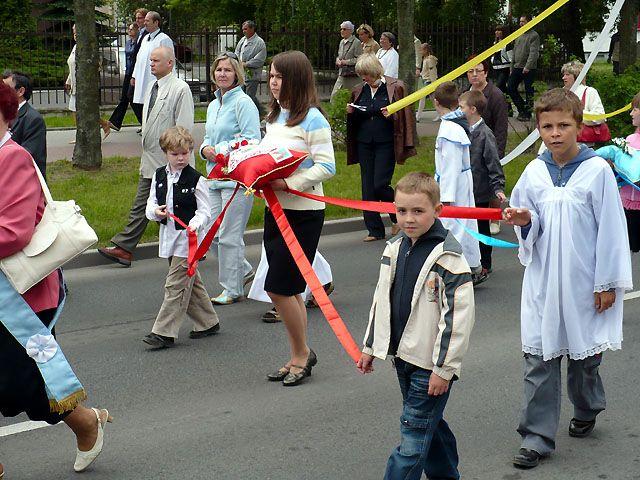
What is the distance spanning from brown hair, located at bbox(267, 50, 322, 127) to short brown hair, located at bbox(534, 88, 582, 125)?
5.73ft

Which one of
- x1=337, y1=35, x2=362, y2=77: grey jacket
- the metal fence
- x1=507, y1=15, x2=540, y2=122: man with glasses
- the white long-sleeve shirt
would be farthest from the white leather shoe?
x1=507, y1=15, x2=540, y2=122: man with glasses

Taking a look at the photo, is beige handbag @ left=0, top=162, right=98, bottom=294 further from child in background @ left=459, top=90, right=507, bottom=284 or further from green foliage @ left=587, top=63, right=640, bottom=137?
green foliage @ left=587, top=63, right=640, bottom=137

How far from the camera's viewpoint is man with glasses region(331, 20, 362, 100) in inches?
808

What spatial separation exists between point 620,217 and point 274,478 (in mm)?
2044

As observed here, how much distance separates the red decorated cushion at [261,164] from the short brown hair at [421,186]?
5.55 feet

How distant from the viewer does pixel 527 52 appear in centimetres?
2242

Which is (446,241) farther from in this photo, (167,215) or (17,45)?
(17,45)

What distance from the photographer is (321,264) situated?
879 centimetres

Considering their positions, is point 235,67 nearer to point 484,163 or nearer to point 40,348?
point 484,163

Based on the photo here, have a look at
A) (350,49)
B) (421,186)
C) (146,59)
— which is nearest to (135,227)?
(146,59)

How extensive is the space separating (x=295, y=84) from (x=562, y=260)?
213cm

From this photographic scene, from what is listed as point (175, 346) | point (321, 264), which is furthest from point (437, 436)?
point (321, 264)

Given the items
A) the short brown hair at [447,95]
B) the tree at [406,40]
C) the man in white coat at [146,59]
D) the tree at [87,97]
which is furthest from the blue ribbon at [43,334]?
the tree at [406,40]

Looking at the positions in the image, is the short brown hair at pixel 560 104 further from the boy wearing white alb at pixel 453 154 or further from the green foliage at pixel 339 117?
the green foliage at pixel 339 117
